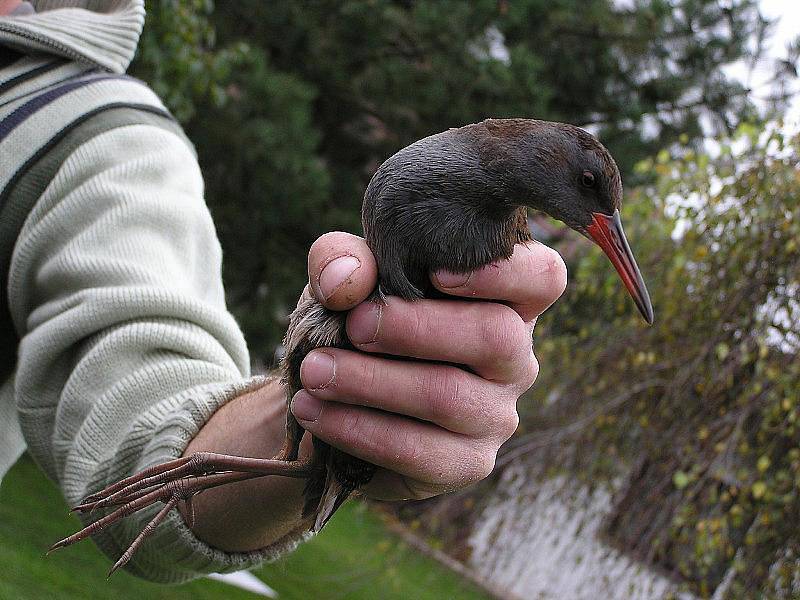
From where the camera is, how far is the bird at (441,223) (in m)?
1.30

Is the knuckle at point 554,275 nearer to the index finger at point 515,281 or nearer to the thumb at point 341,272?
the index finger at point 515,281

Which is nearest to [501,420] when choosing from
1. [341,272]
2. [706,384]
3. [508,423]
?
[508,423]

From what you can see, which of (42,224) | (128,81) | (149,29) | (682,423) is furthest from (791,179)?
(149,29)

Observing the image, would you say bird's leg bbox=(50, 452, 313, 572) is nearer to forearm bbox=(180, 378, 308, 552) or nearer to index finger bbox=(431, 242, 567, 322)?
forearm bbox=(180, 378, 308, 552)

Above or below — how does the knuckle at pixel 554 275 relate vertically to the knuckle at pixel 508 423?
above

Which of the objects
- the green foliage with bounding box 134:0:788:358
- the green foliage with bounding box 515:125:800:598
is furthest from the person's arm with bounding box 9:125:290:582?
the green foliage with bounding box 134:0:788:358

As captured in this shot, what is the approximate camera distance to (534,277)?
4.25ft

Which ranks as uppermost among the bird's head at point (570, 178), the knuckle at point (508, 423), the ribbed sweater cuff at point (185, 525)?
the bird's head at point (570, 178)

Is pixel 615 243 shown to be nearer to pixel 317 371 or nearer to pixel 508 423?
pixel 508 423

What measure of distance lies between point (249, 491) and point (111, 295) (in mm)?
528

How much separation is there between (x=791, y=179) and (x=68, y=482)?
2785mm

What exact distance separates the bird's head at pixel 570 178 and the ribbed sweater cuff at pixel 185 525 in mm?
661

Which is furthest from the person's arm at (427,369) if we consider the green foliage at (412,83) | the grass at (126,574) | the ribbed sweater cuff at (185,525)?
the green foliage at (412,83)

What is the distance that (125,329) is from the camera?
6.10 feet
